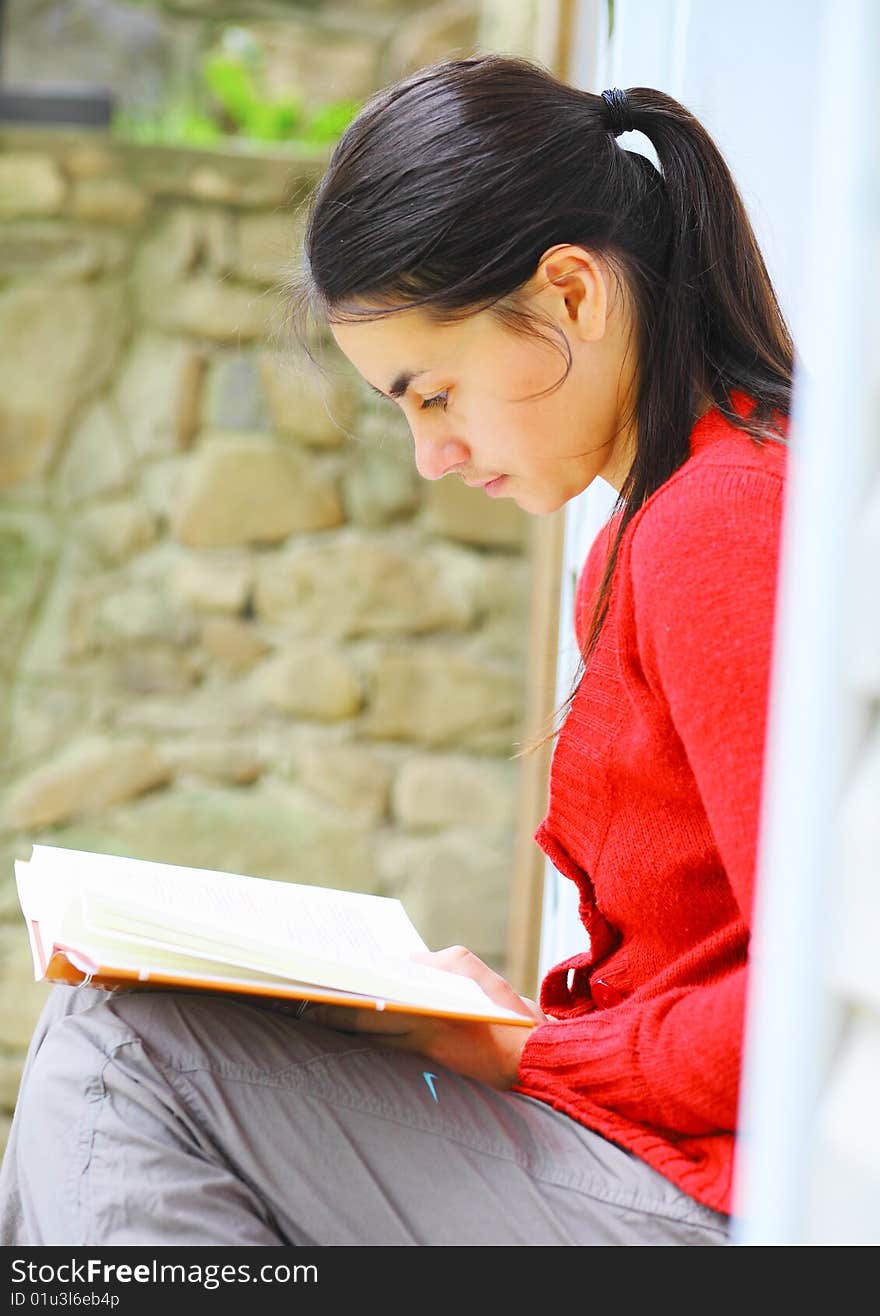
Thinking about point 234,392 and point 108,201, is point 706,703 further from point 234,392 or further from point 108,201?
point 108,201

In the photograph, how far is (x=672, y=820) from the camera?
0.85 m

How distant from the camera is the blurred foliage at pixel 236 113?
209cm

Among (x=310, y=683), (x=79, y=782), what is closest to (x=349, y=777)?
(x=310, y=683)

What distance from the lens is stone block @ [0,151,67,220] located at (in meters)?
2.00

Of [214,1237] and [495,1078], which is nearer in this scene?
[214,1237]

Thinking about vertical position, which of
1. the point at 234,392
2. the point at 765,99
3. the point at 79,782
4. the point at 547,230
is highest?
the point at 765,99

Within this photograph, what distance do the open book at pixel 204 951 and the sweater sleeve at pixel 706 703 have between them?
9 cm

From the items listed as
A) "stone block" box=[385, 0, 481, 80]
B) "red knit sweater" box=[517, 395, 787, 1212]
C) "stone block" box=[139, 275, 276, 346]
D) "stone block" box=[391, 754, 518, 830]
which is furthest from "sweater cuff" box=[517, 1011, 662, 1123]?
"stone block" box=[385, 0, 481, 80]

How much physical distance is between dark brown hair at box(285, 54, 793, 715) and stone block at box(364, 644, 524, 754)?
3.52ft

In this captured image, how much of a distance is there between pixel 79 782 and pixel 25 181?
891mm

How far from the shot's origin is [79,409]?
205cm
